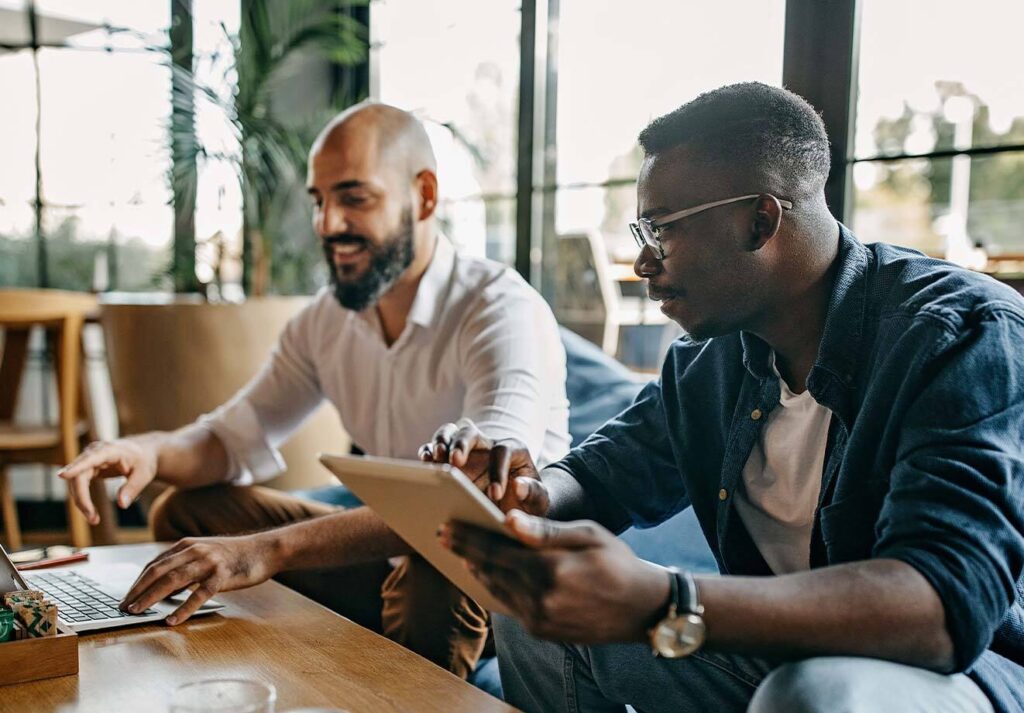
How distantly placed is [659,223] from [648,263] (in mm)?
57

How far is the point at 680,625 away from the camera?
3.05 feet

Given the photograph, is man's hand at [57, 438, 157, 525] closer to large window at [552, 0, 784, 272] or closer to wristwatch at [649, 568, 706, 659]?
wristwatch at [649, 568, 706, 659]

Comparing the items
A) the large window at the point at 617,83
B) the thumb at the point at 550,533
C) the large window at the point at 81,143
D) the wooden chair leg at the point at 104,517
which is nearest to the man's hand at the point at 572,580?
the thumb at the point at 550,533

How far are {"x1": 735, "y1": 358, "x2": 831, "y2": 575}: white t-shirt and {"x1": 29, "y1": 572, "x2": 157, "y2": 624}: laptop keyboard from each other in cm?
85

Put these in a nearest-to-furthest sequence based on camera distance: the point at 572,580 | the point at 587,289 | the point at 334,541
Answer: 1. the point at 572,580
2. the point at 334,541
3. the point at 587,289

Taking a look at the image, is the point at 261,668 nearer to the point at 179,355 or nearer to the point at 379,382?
the point at 379,382

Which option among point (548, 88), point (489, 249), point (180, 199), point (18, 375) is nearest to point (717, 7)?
point (548, 88)

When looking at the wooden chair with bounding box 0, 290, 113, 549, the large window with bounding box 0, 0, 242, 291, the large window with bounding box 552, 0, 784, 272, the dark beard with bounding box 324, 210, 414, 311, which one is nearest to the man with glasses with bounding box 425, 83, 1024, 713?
the dark beard with bounding box 324, 210, 414, 311

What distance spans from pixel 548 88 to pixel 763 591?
2.51 metres

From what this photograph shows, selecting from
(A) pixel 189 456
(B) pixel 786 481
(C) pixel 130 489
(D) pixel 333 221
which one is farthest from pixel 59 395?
(B) pixel 786 481

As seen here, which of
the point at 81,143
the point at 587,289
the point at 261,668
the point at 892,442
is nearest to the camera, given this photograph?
the point at 892,442

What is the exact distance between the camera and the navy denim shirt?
0.99 m

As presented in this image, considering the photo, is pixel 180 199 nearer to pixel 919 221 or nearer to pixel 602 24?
pixel 602 24

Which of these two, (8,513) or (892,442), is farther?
(8,513)
